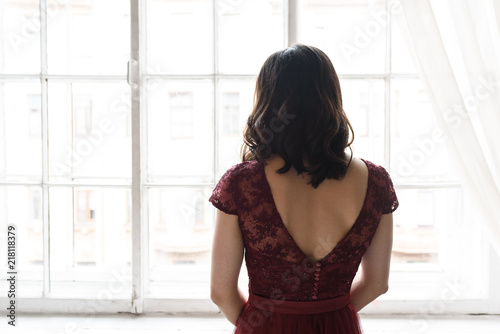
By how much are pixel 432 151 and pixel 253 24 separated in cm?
95

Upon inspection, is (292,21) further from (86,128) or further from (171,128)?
(86,128)

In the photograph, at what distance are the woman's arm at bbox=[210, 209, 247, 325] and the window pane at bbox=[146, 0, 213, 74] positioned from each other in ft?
3.17

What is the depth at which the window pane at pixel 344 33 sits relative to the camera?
6.19ft

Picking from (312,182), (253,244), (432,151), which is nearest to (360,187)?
(312,182)

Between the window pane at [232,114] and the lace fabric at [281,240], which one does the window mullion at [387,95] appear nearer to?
the window pane at [232,114]

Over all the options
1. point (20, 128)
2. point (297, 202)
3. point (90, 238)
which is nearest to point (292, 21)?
point (297, 202)

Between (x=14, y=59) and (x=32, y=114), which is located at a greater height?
(x=14, y=59)

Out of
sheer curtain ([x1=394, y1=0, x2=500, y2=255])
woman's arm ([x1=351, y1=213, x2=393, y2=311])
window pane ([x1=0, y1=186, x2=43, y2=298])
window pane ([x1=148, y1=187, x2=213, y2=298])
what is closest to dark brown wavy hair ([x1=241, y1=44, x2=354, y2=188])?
woman's arm ([x1=351, y1=213, x2=393, y2=311])

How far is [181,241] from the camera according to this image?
2.08m

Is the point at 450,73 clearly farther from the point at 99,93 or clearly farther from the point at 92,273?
the point at 92,273

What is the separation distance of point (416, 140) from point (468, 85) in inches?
18.3

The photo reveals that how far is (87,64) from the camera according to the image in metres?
1.96

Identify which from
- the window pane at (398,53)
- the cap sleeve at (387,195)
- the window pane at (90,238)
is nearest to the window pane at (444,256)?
the window pane at (398,53)

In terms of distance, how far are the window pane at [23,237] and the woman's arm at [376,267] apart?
1317 millimetres
